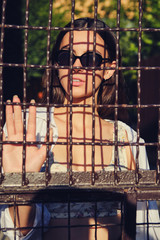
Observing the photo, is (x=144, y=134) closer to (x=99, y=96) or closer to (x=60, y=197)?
(x=99, y=96)

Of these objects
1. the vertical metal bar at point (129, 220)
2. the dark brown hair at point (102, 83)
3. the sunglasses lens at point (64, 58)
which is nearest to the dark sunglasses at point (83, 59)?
the sunglasses lens at point (64, 58)

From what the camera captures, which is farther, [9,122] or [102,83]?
[102,83]

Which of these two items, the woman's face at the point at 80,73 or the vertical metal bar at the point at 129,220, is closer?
the vertical metal bar at the point at 129,220

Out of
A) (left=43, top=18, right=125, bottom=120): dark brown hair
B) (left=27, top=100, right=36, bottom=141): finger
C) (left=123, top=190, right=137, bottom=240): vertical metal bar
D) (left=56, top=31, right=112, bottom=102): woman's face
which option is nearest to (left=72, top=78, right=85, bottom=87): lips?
(left=56, top=31, right=112, bottom=102): woman's face

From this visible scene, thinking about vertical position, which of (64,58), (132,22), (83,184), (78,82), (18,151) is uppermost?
(132,22)

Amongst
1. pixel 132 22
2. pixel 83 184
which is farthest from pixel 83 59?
pixel 132 22

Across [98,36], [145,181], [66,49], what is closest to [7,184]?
[145,181]

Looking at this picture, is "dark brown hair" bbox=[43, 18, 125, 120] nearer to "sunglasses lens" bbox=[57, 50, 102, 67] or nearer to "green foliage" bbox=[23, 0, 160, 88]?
"sunglasses lens" bbox=[57, 50, 102, 67]

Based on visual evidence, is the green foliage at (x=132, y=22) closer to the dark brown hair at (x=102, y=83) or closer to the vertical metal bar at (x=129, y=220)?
the dark brown hair at (x=102, y=83)

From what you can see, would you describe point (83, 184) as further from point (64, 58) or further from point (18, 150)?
point (64, 58)

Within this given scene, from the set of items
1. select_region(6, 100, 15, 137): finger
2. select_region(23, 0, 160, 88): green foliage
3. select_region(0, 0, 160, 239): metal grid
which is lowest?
select_region(0, 0, 160, 239): metal grid

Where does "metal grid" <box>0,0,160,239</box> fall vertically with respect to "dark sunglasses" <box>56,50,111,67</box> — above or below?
below

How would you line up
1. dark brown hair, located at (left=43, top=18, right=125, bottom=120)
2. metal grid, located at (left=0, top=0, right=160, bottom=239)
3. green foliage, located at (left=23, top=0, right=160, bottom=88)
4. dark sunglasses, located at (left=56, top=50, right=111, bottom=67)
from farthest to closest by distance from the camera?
1. green foliage, located at (left=23, top=0, right=160, bottom=88)
2. dark brown hair, located at (left=43, top=18, right=125, bottom=120)
3. dark sunglasses, located at (left=56, top=50, right=111, bottom=67)
4. metal grid, located at (left=0, top=0, right=160, bottom=239)

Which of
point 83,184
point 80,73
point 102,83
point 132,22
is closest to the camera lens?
point 83,184
